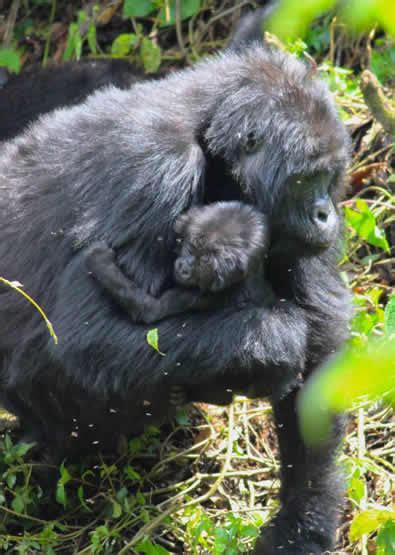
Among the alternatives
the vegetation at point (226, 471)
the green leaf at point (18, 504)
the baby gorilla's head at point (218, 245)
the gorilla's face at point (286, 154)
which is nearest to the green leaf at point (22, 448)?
the vegetation at point (226, 471)

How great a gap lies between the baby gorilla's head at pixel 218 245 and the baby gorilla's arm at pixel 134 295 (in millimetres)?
106

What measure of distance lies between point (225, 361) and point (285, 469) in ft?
2.81

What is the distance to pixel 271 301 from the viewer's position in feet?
12.4

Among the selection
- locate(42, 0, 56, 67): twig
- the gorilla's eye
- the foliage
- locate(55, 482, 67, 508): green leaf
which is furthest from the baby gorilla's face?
locate(42, 0, 56, 67): twig

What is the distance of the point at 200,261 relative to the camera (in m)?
3.41

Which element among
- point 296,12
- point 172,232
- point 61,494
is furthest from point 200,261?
point 296,12

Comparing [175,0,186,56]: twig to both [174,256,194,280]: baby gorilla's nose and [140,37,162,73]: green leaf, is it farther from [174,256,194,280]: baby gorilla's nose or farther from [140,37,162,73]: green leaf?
[174,256,194,280]: baby gorilla's nose

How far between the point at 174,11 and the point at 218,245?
12.5 feet

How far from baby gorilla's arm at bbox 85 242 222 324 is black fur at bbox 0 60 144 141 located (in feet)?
7.18

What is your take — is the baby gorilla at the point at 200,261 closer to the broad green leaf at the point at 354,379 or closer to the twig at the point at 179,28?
the broad green leaf at the point at 354,379

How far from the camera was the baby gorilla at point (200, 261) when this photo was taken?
340 centimetres

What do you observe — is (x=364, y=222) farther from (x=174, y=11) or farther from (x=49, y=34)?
(x=49, y=34)

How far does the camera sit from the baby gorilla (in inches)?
134

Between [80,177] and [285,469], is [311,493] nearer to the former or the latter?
[285,469]
